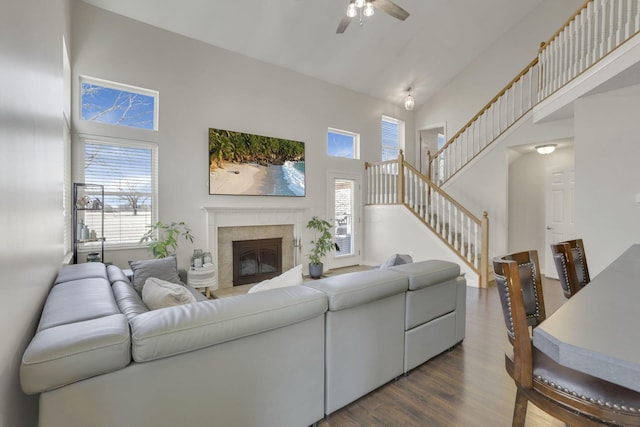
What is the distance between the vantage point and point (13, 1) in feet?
4.28

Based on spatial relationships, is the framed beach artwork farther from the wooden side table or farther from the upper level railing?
the upper level railing

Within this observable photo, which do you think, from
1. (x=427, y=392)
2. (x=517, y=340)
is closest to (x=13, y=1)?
(x=517, y=340)

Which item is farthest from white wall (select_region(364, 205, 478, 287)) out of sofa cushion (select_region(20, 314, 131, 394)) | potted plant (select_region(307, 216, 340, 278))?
sofa cushion (select_region(20, 314, 131, 394))

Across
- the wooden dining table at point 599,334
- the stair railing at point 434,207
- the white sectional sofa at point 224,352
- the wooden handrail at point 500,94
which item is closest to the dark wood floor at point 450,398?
the white sectional sofa at point 224,352

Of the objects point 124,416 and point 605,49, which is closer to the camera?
point 124,416

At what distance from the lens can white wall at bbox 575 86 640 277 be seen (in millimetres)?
3477

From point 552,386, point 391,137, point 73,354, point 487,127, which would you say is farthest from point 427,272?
point 391,137

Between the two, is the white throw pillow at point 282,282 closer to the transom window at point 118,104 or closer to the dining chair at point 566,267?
the dining chair at point 566,267

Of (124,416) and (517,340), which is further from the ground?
(517,340)

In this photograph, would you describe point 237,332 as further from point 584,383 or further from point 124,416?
point 584,383

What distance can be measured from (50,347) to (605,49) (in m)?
5.17

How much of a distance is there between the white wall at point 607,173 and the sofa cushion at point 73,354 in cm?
485

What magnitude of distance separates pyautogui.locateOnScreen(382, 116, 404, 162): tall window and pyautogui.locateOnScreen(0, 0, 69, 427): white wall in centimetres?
643

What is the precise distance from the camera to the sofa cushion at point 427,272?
226cm
